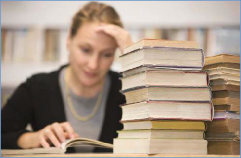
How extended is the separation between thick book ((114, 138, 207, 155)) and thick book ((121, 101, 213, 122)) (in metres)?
0.05

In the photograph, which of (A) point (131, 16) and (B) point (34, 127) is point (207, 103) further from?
(A) point (131, 16)

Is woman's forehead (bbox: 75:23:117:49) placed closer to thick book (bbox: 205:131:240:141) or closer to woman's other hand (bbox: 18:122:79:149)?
woman's other hand (bbox: 18:122:79:149)

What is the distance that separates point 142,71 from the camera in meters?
0.82

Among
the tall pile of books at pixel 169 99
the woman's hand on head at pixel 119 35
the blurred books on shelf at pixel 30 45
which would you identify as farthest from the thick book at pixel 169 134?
the blurred books on shelf at pixel 30 45

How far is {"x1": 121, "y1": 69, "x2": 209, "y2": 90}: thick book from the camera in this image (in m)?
0.80

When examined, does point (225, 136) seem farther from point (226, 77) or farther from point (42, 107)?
point (42, 107)

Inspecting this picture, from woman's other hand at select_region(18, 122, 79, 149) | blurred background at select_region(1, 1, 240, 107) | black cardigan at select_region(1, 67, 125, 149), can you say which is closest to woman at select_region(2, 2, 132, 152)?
black cardigan at select_region(1, 67, 125, 149)

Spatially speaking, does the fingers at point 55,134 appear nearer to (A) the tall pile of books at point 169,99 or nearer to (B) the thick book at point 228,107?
(A) the tall pile of books at point 169,99

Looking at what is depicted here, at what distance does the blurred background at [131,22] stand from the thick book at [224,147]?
6.34 ft

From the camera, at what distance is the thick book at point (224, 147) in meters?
0.85

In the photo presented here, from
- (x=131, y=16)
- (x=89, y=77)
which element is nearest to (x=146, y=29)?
(x=131, y=16)

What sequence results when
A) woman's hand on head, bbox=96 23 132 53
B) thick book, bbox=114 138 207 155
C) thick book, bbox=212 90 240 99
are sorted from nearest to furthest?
thick book, bbox=114 138 207 155
thick book, bbox=212 90 240 99
woman's hand on head, bbox=96 23 132 53

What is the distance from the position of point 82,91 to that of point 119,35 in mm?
442

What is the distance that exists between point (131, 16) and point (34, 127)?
1423 millimetres
